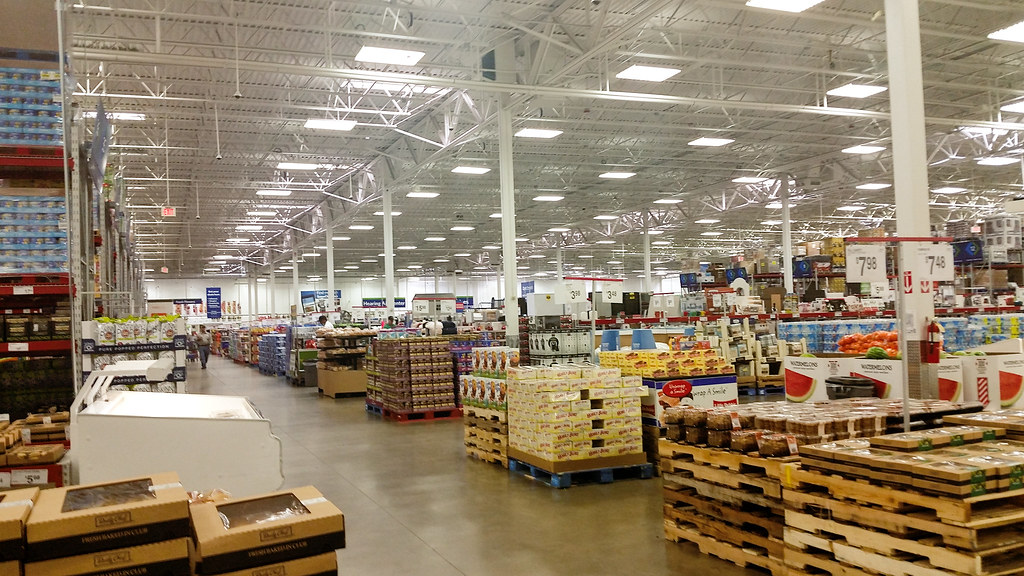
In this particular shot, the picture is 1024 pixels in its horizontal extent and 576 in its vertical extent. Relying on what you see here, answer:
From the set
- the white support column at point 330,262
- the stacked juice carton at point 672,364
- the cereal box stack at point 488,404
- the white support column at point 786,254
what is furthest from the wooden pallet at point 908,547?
the white support column at point 330,262

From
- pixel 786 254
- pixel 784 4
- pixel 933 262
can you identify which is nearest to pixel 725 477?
pixel 933 262

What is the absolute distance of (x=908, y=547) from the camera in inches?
151

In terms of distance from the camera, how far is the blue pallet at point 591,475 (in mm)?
7809

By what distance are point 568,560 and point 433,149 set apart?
1428 centimetres

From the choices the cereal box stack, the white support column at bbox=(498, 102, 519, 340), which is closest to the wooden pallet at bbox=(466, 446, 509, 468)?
the cereal box stack

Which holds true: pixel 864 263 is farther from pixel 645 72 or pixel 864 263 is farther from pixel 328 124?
pixel 328 124

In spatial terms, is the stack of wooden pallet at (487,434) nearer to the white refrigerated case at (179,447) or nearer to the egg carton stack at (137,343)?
the egg carton stack at (137,343)

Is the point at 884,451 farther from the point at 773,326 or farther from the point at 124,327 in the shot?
the point at 773,326

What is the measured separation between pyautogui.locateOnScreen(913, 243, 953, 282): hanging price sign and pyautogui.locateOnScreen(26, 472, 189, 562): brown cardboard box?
5.50 metres

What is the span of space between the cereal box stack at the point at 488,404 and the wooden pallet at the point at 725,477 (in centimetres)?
320

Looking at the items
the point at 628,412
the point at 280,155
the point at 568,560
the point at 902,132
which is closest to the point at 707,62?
the point at 902,132

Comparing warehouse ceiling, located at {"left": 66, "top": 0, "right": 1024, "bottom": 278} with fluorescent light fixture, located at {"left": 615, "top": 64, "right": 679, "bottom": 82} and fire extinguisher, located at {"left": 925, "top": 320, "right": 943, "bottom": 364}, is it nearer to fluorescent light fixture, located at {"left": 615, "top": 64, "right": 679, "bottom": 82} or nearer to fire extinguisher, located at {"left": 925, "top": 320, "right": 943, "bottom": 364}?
fluorescent light fixture, located at {"left": 615, "top": 64, "right": 679, "bottom": 82}

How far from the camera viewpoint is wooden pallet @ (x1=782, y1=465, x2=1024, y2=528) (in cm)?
363

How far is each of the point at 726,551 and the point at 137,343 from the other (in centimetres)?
579
